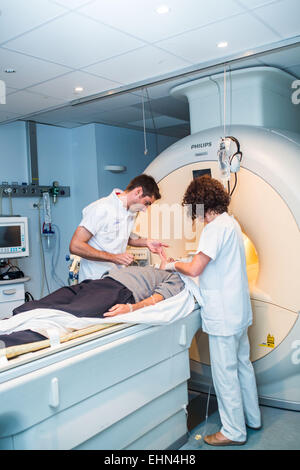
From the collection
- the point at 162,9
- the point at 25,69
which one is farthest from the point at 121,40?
the point at 25,69

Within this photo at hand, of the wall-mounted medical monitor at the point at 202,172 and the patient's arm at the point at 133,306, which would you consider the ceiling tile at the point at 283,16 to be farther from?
the patient's arm at the point at 133,306

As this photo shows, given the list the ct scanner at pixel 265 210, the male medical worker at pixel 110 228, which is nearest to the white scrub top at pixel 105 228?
the male medical worker at pixel 110 228

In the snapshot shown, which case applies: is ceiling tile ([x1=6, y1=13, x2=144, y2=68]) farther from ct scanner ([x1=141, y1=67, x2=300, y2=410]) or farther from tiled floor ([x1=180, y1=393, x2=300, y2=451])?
tiled floor ([x1=180, y1=393, x2=300, y2=451])

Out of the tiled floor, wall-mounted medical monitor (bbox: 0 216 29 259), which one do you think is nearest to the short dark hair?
the tiled floor

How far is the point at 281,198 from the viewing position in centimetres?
225

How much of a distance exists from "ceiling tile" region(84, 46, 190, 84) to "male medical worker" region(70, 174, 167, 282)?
63 cm

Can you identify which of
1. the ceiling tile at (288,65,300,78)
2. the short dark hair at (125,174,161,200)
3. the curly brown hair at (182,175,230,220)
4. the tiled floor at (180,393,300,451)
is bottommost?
the tiled floor at (180,393,300,451)

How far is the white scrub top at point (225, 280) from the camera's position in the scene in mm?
1936

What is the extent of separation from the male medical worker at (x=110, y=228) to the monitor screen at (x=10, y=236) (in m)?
1.17

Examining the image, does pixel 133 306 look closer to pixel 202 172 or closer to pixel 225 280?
pixel 225 280

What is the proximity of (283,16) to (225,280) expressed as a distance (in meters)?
1.21

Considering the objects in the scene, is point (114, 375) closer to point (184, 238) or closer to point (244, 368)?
point (244, 368)

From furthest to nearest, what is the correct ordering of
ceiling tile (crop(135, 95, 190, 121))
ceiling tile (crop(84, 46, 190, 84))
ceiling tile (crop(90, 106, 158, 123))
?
ceiling tile (crop(90, 106, 158, 123))
ceiling tile (crop(135, 95, 190, 121))
ceiling tile (crop(84, 46, 190, 84))

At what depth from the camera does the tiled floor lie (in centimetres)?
196
